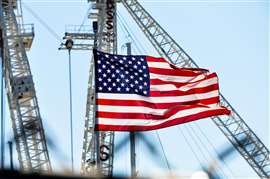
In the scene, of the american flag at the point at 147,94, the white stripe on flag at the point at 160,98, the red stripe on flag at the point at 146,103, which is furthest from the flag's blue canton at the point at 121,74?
the red stripe on flag at the point at 146,103

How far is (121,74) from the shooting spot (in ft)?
96.6

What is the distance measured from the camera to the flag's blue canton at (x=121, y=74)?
29.0 metres

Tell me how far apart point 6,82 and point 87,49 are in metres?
12.1

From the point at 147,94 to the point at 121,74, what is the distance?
4.43 ft

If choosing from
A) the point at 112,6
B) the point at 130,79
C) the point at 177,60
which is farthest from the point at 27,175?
the point at 177,60

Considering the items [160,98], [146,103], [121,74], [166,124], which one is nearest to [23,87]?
[121,74]

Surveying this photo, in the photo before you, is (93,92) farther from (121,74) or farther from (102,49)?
(121,74)

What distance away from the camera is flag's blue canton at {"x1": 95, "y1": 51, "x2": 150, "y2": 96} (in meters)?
29.0

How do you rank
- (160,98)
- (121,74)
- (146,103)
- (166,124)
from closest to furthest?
1. (166,124)
2. (146,103)
3. (121,74)
4. (160,98)

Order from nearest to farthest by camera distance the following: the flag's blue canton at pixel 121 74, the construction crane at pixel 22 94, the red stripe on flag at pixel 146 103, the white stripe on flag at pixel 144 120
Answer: the white stripe on flag at pixel 144 120, the red stripe on flag at pixel 146 103, the flag's blue canton at pixel 121 74, the construction crane at pixel 22 94

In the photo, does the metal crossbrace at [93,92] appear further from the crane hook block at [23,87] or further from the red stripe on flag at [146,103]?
the red stripe on flag at [146,103]

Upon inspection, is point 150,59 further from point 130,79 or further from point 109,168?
point 109,168

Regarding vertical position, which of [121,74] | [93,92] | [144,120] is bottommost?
[93,92]

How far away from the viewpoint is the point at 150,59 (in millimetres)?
30734
